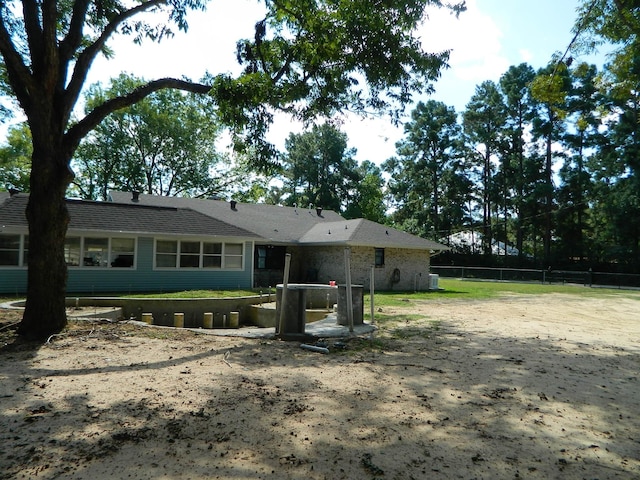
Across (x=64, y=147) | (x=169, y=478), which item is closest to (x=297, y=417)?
(x=169, y=478)

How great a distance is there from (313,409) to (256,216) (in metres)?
22.2

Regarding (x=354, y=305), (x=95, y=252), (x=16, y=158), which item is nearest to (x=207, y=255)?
(x=95, y=252)

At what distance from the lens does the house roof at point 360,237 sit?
2223 centimetres

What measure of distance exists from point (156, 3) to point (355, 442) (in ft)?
32.7

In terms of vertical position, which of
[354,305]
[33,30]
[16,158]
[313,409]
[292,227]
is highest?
[16,158]

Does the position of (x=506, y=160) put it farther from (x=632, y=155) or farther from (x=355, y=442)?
(x=355, y=442)

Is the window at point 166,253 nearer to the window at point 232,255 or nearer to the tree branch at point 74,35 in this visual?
the window at point 232,255

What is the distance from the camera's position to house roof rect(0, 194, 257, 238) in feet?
52.7

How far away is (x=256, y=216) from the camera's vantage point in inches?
1031

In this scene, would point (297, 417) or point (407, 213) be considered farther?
point (407, 213)

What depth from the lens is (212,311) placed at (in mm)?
14414

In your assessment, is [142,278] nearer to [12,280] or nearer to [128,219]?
[128,219]

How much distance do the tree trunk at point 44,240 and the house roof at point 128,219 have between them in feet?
29.8

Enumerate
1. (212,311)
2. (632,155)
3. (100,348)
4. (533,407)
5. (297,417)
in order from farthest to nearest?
1. (632,155)
2. (212,311)
3. (100,348)
4. (533,407)
5. (297,417)
